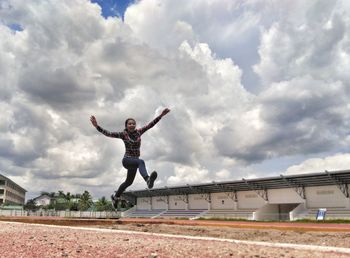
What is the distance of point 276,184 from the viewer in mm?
41906

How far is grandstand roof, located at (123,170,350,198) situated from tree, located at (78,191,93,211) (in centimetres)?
3550

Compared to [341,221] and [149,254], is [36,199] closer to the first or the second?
[341,221]

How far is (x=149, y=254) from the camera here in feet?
20.8

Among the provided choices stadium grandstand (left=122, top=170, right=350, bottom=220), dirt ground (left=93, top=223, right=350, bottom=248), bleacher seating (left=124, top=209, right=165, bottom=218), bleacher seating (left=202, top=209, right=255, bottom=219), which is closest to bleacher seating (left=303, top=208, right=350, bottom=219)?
stadium grandstand (left=122, top=170, right=350, bottom=220)

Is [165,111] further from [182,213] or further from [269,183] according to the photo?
[182,213]

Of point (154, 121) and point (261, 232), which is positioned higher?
point (154, 121)

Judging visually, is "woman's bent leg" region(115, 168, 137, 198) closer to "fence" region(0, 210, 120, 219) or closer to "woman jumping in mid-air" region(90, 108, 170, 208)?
"woman jumping in mid-air" region(90, 108, 170, 208)

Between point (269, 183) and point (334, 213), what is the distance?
312 inches

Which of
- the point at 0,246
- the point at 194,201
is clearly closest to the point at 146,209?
the point at 194,201

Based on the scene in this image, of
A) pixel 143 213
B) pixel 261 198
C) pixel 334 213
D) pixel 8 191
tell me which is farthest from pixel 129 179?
pixel 8 191

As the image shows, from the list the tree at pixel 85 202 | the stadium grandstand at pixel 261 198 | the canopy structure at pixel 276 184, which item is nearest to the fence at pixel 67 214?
the stadium grandstand at pixel 261 198

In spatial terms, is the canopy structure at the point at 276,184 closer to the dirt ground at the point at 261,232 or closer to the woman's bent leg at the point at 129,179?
the dirt ground at the point at 261,232

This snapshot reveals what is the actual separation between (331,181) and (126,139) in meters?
29.8

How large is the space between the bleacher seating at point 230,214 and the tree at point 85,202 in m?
46.2
